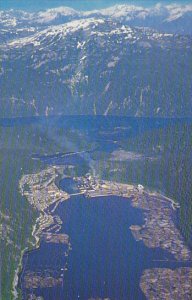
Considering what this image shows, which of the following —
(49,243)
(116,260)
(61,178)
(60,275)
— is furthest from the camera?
(61,178)

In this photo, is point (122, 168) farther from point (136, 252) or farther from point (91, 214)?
point (136, 252)

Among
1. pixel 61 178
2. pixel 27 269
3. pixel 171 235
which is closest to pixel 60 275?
pixel 27 269

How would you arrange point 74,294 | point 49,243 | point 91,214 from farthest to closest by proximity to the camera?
point 91,214
point 49,243
point 74,294

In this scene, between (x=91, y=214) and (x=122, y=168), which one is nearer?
(x=91, y=214)

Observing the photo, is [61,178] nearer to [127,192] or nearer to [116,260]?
[127,192]

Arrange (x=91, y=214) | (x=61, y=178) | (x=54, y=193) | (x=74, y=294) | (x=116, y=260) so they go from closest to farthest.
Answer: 1. (x=74, y=294)
2. (x=116, y=260)
3. (x=91, y=214)
4. (x=54, y=193)
5. (x=61, y=178)

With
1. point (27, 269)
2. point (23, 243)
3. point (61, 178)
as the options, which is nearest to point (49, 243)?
point (23, 243)
